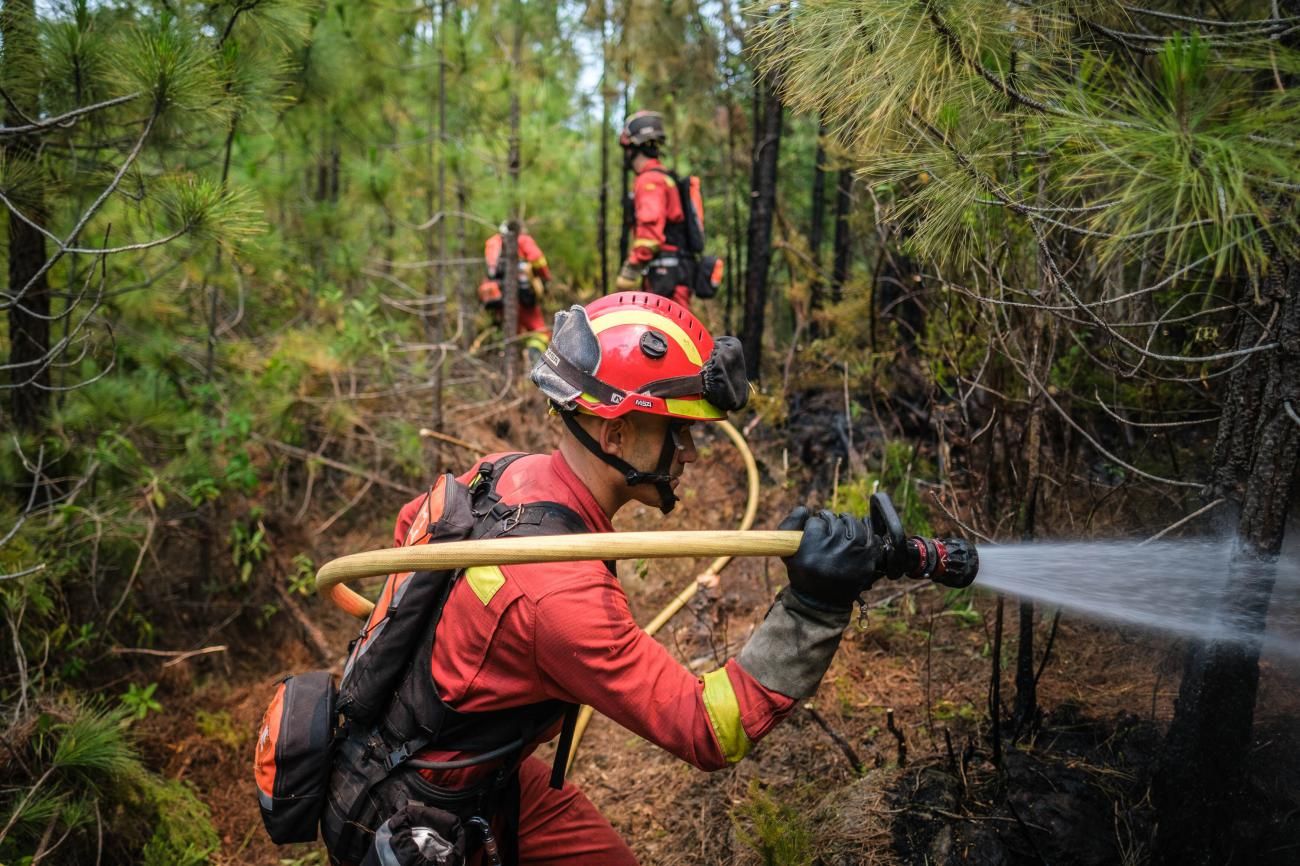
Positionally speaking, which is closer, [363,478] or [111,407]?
[111,407]

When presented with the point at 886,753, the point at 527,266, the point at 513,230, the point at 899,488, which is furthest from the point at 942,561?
the point at 527,266

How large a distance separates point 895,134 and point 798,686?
1.92 metres

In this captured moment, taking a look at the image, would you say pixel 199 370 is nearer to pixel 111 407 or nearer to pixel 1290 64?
pixel 111 407

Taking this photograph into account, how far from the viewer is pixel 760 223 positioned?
8164 millimetres

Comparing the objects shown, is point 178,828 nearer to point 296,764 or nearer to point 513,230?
point 296,764

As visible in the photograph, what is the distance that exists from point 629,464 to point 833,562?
749mm

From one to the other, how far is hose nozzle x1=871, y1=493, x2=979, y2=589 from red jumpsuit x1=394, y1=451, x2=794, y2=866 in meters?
0.48

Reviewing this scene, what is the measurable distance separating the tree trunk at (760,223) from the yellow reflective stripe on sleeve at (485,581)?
5781 millimetres

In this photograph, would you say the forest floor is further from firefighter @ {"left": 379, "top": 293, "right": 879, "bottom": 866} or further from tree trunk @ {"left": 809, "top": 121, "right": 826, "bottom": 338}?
tree trunk @ {"left": 809, "top": 121, "right": 826, "bottom": 338}

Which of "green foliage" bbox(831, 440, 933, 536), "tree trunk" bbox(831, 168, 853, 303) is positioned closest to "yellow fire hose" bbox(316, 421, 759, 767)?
"green foliage" bbox(831, 440, 933, 536)

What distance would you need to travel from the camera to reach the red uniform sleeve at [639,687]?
2232 mm

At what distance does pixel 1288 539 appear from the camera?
3.41m

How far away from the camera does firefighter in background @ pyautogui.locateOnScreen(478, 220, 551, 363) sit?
29.7 ft

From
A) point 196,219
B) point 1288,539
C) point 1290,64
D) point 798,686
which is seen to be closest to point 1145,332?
point 1288,539
